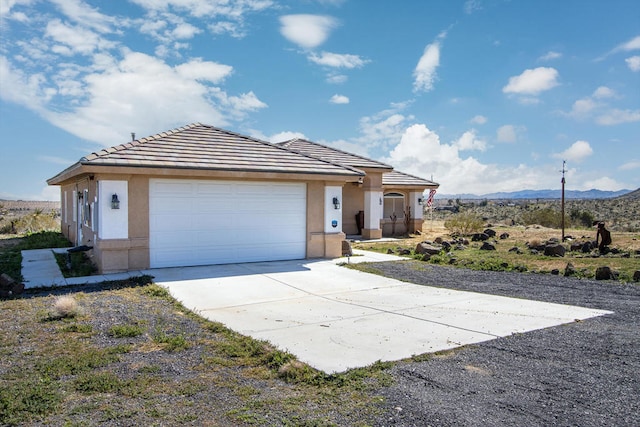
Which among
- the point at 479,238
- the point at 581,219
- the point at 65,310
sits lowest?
the point at 65,310

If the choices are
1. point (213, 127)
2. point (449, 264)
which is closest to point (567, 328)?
point (449, 264)

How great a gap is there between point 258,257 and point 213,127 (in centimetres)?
487

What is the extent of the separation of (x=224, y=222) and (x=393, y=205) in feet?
48.5

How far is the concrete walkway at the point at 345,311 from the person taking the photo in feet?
21.5

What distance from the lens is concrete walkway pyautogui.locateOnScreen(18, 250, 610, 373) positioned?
655cm

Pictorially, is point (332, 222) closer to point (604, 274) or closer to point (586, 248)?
point (604, 274)

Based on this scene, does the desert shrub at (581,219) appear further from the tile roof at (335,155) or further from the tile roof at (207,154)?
the tile roof at (207,154)

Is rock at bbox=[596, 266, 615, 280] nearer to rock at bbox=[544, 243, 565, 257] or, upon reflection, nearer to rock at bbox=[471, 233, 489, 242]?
rock at bbox=[544, 243, 565, 257]

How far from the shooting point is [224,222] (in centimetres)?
1421

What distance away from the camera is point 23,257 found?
1622 centimetres

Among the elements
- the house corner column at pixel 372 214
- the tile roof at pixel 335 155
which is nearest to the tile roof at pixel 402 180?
the tile roof at pixel 335 155

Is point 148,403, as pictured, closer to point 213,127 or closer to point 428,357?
point 428,357

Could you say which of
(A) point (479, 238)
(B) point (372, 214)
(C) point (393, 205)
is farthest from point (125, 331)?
(C) point (393, 205)

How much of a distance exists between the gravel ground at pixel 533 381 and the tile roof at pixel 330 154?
15.7 m
